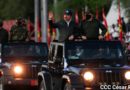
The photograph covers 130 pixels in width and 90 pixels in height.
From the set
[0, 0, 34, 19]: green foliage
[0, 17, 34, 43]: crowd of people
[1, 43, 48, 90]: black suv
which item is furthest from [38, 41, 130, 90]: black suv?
[0, 0, 34, 19]: green foliage

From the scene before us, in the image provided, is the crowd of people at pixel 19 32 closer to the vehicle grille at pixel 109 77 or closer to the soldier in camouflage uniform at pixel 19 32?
the soldier in camouflage uniform at pixel 19 32

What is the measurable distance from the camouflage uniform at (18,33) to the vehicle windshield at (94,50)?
20.9ft

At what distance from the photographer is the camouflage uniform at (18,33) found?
817 inches

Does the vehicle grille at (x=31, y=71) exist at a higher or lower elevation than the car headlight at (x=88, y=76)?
lower

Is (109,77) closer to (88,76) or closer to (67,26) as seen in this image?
(88,76)

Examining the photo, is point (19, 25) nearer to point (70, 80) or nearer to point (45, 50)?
point (45, 50)

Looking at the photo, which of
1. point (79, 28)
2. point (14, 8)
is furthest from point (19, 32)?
point (14, 8)

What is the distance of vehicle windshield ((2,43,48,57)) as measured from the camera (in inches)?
759

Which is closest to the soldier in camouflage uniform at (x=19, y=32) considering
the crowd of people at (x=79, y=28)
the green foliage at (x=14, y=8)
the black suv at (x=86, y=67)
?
the crowd of people at (x=79, y=28)

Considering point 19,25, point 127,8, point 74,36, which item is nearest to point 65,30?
point 74,36

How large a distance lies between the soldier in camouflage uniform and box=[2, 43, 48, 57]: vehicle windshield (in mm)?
1189

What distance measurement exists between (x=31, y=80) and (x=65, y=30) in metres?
2.07

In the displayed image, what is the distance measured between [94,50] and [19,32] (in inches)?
260

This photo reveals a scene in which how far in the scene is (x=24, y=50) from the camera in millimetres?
19438
